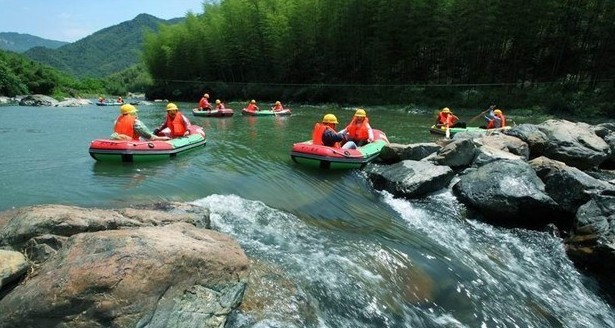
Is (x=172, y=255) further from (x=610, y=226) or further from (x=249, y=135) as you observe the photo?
(x=249, y=135)

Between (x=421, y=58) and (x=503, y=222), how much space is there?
28399mm

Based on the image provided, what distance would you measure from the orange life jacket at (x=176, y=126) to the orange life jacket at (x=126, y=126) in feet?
5.83

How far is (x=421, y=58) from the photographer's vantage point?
33812 millimetres

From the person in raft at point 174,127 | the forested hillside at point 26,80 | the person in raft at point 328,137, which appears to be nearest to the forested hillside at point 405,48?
the forested hillside at point 26,80

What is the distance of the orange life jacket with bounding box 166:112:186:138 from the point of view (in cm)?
1346

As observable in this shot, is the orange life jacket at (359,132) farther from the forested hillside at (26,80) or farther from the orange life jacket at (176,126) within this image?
the forested hillside at (26,80)

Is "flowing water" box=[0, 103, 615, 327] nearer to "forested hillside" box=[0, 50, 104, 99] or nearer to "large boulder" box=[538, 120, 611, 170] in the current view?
"large boulder" box=[538, 120, 611, 170]

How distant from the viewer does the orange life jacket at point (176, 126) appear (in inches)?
530

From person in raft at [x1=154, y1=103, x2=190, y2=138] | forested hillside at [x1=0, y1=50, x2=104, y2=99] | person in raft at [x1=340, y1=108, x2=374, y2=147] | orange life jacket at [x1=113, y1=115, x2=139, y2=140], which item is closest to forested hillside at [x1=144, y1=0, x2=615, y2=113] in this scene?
forested hillside at [x1=0, y1=50, x2=104, y2=99]

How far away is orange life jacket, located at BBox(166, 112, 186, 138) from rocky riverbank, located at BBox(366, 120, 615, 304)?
620cm

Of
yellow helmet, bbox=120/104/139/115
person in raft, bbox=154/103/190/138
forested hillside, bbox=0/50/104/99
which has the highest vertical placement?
yellow helmet, bbox=120/104/139/115

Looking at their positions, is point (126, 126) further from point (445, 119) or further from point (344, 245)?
point (445, 119)

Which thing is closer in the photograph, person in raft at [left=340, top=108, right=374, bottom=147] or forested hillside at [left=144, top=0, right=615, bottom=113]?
person in raft at [left=340, top=108, right=374, bottom=147]

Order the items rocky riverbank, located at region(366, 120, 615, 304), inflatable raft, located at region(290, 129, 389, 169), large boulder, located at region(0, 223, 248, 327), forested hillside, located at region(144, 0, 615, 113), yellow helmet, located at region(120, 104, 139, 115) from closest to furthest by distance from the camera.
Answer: large boulder, located at region(0, 223, 248, 327) < rocky riverbank, located at region(366, 120, 615, 304) < inflatable raft, located at region(290, 129, 389, 169) < yellow helmet, located at region(120, 104, 139, 115) < forested hillside, located at region(144, 0, 615, 113)
